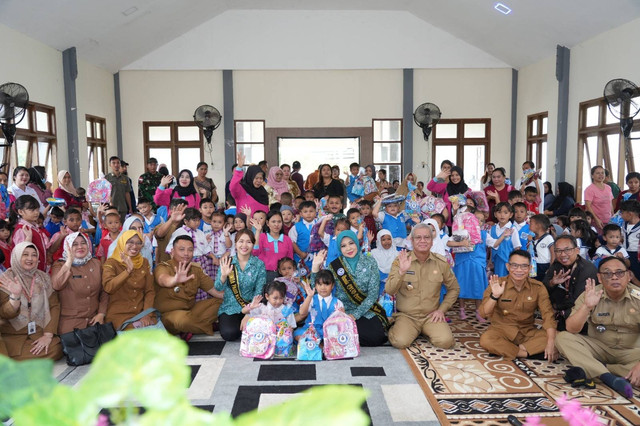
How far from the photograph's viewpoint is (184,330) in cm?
388

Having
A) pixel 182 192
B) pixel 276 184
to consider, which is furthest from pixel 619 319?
pixel 276 184

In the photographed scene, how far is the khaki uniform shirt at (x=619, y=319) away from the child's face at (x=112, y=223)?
3518mm

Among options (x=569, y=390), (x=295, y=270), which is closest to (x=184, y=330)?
(x=295, y=270)

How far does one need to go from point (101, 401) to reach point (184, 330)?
145 inches

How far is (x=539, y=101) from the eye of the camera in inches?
363

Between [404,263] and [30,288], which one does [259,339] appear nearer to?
[404,263]

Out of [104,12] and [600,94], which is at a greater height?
[104,12]

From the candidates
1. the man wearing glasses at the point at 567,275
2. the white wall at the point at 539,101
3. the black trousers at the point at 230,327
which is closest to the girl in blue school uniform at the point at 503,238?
the man wearing glasses at the point at 567,275

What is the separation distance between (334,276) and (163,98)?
7476mm

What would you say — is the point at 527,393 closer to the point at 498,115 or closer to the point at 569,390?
the point at 569,390

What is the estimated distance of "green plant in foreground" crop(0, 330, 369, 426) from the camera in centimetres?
35

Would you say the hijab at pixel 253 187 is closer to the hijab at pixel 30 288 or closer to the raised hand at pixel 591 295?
the hijab at pixel 30 288

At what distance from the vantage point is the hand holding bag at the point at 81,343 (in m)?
3.30

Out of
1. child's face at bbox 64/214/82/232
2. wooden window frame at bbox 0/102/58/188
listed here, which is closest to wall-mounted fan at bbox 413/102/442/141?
wooden window frame at bbox 0/102/58/188
